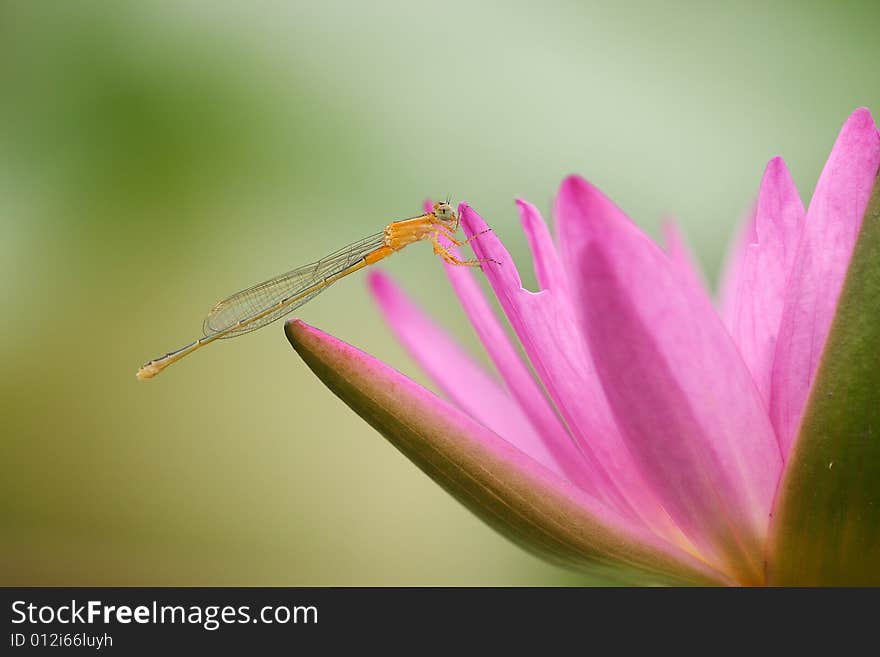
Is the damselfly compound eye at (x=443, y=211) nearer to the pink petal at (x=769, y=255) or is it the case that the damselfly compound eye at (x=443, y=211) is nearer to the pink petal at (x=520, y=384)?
the pink petal at (x=520, y=384)

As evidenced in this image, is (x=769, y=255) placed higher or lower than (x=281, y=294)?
lower

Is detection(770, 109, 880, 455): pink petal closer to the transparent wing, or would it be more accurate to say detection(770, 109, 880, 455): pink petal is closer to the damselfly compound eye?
the damselfly compound eye

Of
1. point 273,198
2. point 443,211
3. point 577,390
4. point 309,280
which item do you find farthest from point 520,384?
point 273,198

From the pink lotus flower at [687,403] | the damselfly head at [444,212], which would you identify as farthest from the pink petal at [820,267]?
the damselfly head at [444,212]

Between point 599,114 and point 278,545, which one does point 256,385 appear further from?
point 599,114

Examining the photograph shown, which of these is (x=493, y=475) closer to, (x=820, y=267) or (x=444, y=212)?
(x=820, y=267)

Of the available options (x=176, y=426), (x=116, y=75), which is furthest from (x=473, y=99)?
(x=176, y=426)
